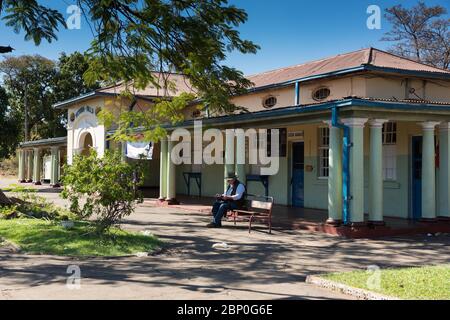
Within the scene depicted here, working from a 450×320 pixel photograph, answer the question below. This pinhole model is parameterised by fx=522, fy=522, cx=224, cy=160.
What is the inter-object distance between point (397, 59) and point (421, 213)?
530 cm

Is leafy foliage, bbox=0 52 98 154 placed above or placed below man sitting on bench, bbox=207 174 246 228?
above

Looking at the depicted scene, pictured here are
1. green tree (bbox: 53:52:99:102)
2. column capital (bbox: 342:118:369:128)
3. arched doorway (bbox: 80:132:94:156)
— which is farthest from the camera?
green tree (bbox: 53:52:99:102)

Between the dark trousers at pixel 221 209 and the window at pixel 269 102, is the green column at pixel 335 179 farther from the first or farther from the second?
the window at pixel 269 102

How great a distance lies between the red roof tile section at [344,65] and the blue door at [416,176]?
215cm

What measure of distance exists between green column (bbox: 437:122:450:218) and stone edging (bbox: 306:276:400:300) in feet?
23.9

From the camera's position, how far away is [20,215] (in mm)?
13461

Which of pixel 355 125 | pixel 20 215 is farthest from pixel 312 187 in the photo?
pixel 20 215

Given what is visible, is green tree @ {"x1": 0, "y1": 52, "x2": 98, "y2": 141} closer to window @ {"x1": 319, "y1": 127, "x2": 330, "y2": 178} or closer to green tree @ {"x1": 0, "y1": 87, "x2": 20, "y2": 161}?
green tree @ {"x1": 0, "y1": 87, "x2": 20, "y2": 161}

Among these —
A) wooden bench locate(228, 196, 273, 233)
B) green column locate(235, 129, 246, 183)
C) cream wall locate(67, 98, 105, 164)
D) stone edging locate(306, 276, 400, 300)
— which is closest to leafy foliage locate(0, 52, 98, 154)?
cream wall locate(67, 98, 105, 164)

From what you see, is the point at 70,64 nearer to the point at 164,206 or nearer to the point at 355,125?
the point at 164,206

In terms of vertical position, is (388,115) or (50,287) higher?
(388,115)

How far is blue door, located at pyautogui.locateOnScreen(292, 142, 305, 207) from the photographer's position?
17781 mm

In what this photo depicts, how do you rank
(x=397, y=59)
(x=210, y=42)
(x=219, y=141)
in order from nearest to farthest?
(x=210, y=42) < (x=397, y=59) < (x=219, y=141)
